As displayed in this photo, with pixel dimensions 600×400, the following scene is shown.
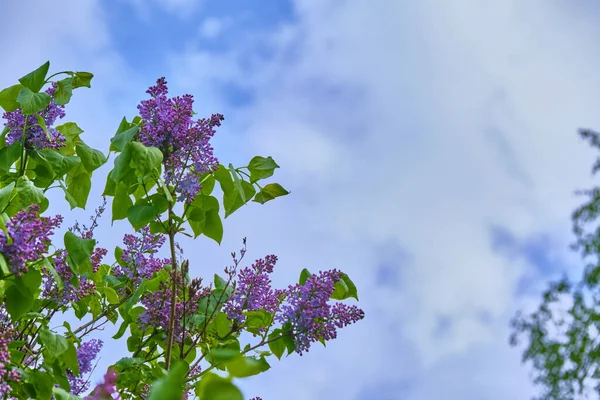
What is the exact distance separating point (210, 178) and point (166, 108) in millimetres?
245

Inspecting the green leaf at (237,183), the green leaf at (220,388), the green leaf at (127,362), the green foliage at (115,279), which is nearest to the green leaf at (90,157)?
the green foliage at (115,279)

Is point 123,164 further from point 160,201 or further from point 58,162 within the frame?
point 58,162

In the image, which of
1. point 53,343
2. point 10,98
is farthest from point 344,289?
point 10,98

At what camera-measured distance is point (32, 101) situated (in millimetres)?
2004

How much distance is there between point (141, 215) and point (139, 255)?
70 centimetres

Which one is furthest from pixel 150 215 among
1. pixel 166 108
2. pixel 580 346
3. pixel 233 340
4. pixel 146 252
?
pixel 580 346

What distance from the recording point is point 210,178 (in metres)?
2.03

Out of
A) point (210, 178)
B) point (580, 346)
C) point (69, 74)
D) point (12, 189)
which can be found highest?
point (580, 346)

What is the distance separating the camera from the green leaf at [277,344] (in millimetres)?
1919

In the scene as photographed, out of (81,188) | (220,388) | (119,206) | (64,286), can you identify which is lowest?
(220,388)

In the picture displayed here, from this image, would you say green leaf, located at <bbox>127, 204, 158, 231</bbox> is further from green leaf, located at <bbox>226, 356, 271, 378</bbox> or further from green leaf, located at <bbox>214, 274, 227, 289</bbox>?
green leaf, located at <bbox>226, 356, 271, 378</bbox>

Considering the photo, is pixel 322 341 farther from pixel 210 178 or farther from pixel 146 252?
pixel 146 252

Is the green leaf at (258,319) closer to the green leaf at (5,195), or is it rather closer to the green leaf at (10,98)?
the green leaf at (5,195)

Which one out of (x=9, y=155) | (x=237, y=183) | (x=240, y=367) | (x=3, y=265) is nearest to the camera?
(x=240, y=367)
